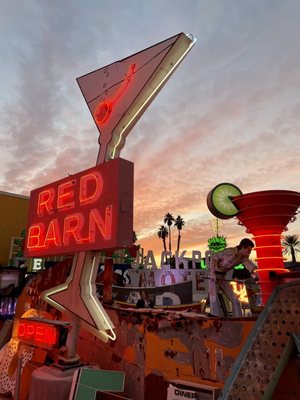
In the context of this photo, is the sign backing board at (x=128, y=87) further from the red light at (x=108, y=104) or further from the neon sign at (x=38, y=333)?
the neon sign at (x=38, y=333)

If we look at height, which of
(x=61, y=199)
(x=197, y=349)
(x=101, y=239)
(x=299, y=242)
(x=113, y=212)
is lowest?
(x=197, y=349)

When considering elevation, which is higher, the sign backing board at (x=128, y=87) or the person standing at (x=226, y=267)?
the sign backing board at (x=128, y=87)

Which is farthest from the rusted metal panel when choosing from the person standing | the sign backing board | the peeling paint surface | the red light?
the red light

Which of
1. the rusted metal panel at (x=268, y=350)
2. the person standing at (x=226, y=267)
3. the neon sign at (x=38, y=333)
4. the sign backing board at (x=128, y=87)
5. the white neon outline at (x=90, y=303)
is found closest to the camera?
the rusted metal panel at (x=268, y=350)

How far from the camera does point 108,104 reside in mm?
6578

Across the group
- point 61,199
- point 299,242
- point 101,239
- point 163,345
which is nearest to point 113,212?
point 101,239

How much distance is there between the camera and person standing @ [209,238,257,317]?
6.68 m

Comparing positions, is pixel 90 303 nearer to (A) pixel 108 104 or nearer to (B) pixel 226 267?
(B) pixel 226 267

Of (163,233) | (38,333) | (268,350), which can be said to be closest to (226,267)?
(38,333)

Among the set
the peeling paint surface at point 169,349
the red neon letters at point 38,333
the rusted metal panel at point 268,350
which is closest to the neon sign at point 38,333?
the red neon letters at point 38,333

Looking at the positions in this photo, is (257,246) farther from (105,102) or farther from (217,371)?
(105,102)

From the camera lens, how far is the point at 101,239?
195 inches

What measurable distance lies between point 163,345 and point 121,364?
1.26 meters

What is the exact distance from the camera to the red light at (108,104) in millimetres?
6270
